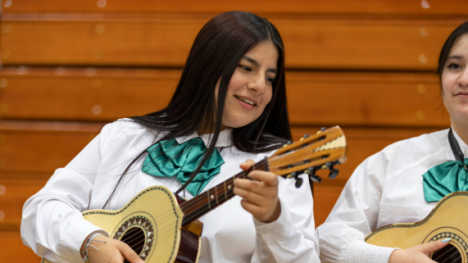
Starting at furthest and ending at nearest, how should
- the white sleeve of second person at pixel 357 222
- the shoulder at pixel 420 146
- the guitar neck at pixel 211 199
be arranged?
the shoulder at pixel 420 146, the white sleeve of second person at pixel 357 222, the guitar neck at pixel 211 199

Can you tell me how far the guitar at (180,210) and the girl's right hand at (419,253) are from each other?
61 cm

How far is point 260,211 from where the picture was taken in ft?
4.05

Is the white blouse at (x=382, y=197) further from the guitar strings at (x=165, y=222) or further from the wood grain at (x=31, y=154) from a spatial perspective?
the wood grain at (x=31, y=154)

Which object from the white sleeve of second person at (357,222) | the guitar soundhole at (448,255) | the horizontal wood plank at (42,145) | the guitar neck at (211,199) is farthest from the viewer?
the horizontal wood plank at (42,145)

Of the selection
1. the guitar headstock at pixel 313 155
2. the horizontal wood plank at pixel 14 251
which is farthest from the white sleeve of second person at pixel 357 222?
the horizontal wood plank at pixel 14 251

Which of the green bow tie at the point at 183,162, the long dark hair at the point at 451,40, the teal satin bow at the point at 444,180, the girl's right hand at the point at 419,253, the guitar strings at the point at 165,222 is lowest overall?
the girl's right hand at the point at 419,253

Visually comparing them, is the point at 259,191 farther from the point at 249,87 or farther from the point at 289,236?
the point at 249,87

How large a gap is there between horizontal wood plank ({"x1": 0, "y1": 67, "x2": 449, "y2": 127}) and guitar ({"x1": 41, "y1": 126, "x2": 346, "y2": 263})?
1287mm

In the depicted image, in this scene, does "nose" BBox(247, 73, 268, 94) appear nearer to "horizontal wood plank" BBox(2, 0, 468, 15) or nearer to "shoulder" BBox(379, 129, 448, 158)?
"shoulder" BBox(379, 129, 448, 158)

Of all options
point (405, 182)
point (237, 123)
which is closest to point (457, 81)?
point (405, 182)

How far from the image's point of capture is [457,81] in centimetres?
169

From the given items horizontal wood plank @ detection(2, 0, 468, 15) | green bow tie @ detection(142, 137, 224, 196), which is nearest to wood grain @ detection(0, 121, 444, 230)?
horizontal wood plank @ detection(2, 0, 468, 15)

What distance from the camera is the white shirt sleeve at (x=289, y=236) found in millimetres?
1342

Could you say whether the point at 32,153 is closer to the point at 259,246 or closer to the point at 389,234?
the point at 259,246
